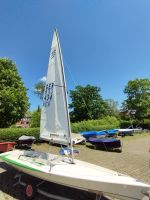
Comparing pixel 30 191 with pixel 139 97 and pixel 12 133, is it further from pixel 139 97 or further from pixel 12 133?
pixel 139 97

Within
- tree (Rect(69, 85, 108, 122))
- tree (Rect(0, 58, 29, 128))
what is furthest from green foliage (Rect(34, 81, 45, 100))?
tree (Rect(0, 58, 29, 128))

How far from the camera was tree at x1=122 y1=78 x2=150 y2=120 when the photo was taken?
4684 cm

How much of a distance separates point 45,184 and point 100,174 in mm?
2742

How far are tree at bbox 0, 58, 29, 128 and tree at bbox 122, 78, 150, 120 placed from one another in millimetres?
30430

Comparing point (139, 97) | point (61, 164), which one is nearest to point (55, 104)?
point (61, 164)

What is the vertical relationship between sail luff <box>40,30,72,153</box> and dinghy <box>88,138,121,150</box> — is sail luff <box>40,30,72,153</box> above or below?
above

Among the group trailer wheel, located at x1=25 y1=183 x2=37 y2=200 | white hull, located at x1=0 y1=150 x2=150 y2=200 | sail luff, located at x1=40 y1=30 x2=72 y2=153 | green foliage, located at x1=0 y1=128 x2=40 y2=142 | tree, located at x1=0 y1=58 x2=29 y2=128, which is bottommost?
trailer wheel, located at x1=25 y1=183 x2=37 y2=200

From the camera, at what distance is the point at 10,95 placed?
74.8 feet

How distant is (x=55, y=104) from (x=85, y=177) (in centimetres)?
352

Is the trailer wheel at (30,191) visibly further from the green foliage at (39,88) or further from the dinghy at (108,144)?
the green foliage at (39,88)

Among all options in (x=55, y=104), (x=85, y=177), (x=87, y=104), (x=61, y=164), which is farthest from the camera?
(x=87, y=104)

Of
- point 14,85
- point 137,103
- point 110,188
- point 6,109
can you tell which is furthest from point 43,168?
point 137,103

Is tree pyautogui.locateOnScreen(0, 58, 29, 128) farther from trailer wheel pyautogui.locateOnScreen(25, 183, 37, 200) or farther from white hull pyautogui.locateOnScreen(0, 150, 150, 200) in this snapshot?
trailer wheel pyautogui.locateOnScreen(25, 183, 37, 200)

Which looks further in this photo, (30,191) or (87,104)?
(87,104)
